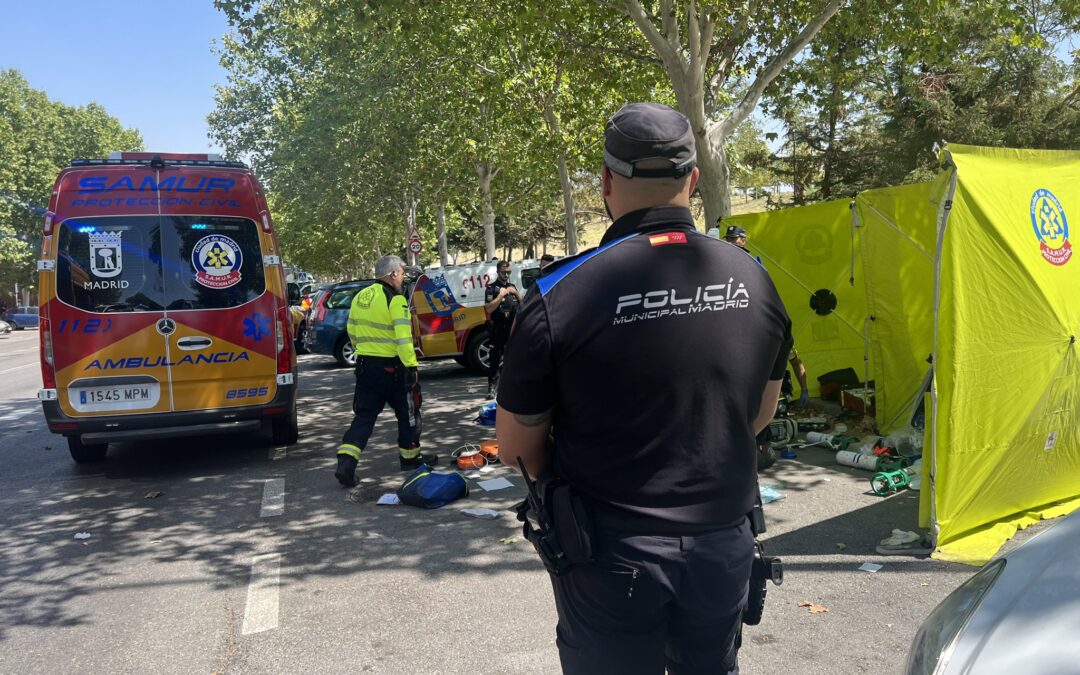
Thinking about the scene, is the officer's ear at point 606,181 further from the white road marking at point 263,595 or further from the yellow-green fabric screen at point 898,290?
the yellow-green fabric screen at point 898,290

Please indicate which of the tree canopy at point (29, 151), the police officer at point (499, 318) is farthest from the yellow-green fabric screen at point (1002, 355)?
the tree canopy at point (29, 151)

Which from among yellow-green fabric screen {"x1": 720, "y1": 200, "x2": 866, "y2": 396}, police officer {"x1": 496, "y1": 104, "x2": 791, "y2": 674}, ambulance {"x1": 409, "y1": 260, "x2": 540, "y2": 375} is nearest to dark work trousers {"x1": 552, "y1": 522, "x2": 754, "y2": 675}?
police officer {"x1": 496, "y1": 104, "x2": 791, "y2": 674}

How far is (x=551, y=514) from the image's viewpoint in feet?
6.07

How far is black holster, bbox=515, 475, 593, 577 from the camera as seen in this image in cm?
177

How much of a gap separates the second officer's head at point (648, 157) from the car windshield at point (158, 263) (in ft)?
19.4

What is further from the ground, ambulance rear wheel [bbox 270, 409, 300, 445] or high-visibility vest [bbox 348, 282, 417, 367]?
high-visibility vest [bbox 348, 282, 417, 367]

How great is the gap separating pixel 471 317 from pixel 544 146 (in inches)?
297

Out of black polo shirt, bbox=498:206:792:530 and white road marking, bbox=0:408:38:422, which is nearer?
black polo shirt, bbox=498:206:792:530

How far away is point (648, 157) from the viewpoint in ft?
5.94

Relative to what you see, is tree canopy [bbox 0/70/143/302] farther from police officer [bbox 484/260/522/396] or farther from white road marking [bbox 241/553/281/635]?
white road marking [bbox 241/553/281/635]

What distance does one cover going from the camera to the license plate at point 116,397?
22.0 feet

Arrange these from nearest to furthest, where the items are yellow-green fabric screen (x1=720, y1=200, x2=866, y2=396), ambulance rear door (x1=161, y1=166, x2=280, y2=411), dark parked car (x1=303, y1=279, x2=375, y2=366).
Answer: ambulance rear door (x1=161, y1=166, x2=280, y2=411) < yellow-green fabric screen (x1=720, y1=200, x2=866, y2=396) < dark parked car (x1=303, y1=279, x2=375, y2=366)

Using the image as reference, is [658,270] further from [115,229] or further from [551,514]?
[115,229]

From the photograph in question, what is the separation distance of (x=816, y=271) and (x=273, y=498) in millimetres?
6267
